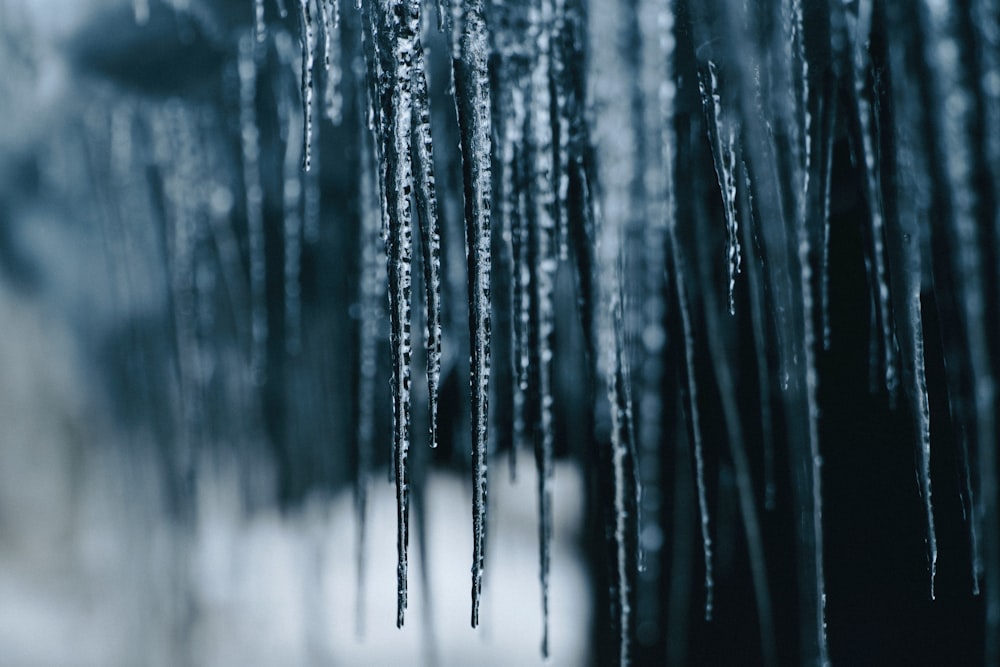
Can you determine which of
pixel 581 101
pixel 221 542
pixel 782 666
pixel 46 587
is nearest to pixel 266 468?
pixel 221 542

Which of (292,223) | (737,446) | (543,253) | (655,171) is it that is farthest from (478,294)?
(292,223)

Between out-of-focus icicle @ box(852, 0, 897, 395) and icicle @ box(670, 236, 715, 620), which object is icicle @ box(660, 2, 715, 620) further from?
out-of-focus icicle @ box(852, 0, 897, 395)

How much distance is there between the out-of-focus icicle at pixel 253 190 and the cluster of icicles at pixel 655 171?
→ 1.42 feet

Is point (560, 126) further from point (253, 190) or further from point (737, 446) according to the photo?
point (253, 190)

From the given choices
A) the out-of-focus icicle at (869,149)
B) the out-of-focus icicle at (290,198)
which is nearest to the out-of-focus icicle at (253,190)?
the out-of-focus icicle at (290,198)

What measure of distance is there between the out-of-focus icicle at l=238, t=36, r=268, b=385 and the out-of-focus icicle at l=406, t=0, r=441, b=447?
30.5 inches

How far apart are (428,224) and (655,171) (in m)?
0.45

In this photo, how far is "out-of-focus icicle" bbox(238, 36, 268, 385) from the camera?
5.42ft

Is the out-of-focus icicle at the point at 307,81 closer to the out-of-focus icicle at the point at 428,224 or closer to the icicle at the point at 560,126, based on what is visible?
the out-of-focus icicle at the point at 428,224

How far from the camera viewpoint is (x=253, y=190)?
185 centimetres

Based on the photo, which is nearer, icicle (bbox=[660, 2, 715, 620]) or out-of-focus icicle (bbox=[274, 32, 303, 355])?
icicle (bbox=[660, 2, 715, 620])

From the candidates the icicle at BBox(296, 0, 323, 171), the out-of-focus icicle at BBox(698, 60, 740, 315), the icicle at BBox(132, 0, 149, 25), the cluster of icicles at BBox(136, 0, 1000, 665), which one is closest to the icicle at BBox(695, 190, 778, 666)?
the cluster of icicles at BBox(136, 0, 1000, 665)

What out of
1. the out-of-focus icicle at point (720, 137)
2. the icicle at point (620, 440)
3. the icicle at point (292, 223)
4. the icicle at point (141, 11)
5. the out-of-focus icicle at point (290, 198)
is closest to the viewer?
the icicle at point (620, 440)

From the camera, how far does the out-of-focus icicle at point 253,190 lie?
5.42ft
